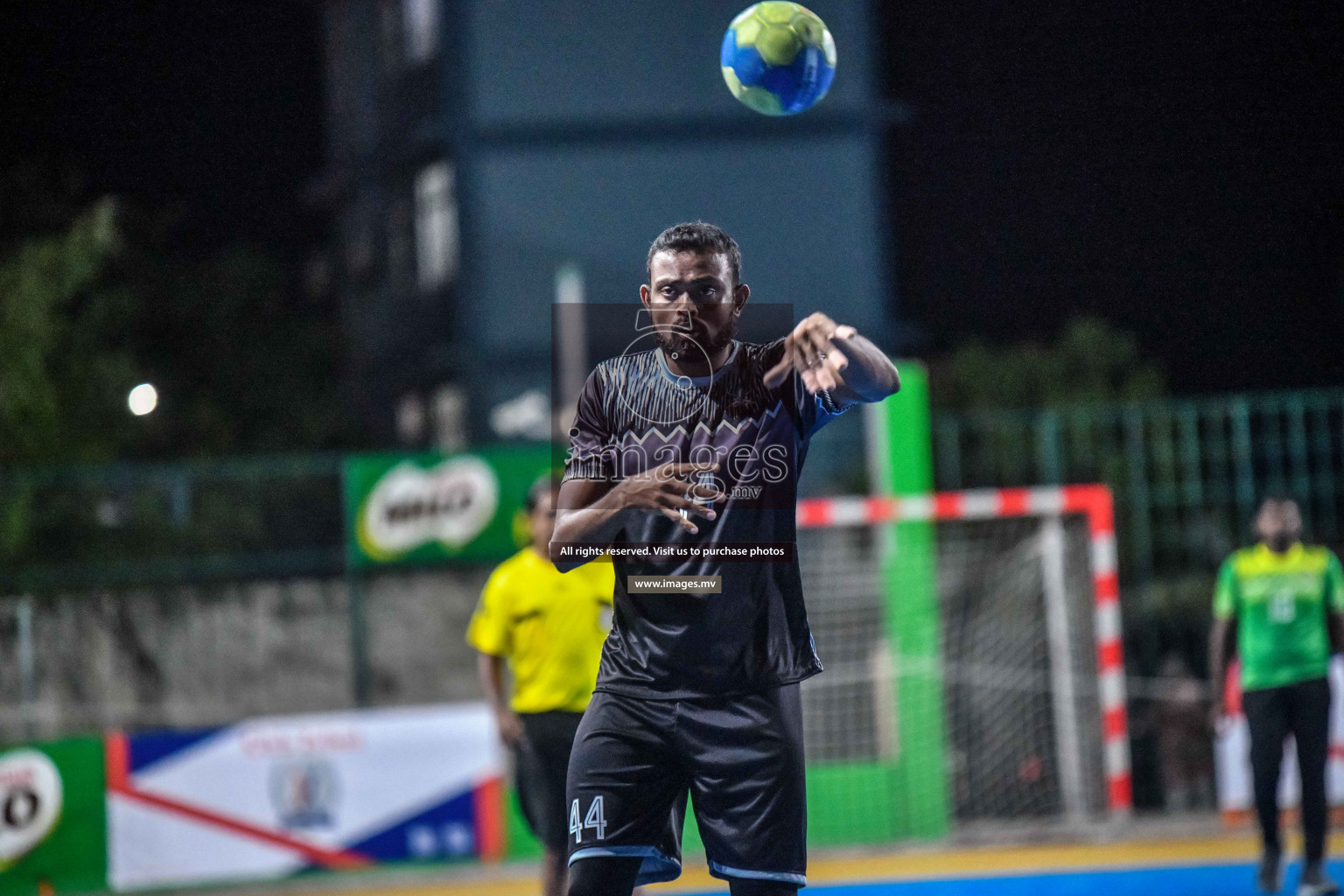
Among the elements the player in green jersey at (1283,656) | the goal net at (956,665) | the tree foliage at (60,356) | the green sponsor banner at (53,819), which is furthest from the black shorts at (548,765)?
the tree foliage at (60,356)

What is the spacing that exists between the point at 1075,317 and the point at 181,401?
1249 cm

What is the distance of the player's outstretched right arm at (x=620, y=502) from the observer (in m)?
3.77

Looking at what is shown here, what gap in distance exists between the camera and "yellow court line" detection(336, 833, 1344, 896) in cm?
1008

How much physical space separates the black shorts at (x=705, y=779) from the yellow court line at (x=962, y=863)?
5.79m

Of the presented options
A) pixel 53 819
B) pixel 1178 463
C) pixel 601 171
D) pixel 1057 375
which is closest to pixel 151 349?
pixel 601 171

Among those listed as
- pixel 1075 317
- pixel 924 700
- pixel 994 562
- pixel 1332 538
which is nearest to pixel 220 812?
pixel 924 700

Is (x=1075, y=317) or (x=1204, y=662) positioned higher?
(x=1075, y=317)

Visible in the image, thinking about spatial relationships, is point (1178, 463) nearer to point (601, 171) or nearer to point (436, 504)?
point (436, 504)

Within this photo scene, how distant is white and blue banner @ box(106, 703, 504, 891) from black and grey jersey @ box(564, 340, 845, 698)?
7557 mm

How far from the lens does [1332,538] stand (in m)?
13.1

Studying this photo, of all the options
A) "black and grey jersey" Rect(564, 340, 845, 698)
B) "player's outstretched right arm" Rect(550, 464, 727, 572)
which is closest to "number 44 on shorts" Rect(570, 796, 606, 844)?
"black and grey jersey" Rect(564, 340, 845, 698)

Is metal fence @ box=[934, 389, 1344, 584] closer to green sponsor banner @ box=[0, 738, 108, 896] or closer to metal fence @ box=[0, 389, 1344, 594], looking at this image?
metal fence @ box=[0, 389, 1344, 594]

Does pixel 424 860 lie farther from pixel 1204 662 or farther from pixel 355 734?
pixel 1204 662

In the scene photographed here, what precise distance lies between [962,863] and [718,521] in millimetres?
7428
